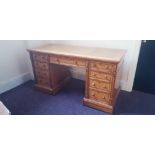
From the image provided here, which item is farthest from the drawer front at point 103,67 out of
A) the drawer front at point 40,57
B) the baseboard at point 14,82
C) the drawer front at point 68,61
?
the baseboard at point 14,82

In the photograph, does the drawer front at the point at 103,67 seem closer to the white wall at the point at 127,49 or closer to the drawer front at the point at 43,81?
the white wall at the point at 127,49

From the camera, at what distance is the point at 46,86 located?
230cm

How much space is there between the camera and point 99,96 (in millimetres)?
1843

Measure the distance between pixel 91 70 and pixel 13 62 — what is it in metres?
1.54

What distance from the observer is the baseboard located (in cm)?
238

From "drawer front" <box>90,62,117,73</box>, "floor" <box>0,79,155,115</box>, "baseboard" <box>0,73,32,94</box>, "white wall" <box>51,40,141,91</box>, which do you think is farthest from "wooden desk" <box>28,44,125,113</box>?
"baseboard" <box>0,73,32,94</box>

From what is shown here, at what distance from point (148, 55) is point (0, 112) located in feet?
6.43

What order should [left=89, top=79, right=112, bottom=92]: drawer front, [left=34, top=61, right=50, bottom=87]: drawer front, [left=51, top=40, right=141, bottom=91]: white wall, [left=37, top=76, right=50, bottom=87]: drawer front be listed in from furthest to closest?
1. [left=37, top=76, right=50, bottom=87]: drawer front
2. [left=34, top=61, right=50, bottom=87]: drawer front
3. [left=51, top=40, right=141, bottom=91]: white wall
4. [left=89, top=79, right=112, bottom=92]: drawer front

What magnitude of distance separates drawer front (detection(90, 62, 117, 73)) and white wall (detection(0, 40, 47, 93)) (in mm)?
1252

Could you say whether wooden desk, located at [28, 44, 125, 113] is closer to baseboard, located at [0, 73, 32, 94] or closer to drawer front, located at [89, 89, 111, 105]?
drawer front, located at [89, 89, 111, 105]

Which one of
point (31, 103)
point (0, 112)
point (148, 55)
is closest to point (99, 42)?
point (148, 55)
